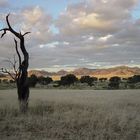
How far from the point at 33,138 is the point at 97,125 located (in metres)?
3.34

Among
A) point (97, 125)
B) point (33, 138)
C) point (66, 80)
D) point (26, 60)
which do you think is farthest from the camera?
point (66, 80)

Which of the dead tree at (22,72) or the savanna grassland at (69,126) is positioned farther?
the dead tree at (22,72)

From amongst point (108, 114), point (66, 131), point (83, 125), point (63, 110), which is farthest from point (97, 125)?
point (63, 110)

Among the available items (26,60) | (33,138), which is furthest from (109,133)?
(26,60)

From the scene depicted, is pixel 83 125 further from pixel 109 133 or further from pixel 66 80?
pixel 66 80

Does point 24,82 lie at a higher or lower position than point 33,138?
higher

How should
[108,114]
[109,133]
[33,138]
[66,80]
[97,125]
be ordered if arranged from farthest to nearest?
1. [66,80]
2. [108,114]
3. [97,125]
4. [109,133]
5. [33,138]

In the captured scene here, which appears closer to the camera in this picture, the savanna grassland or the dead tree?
the savanna grassland

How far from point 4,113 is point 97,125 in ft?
18.1

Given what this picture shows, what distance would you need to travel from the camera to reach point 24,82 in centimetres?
2089

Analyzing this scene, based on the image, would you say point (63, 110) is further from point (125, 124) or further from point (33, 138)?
point (33, 138)

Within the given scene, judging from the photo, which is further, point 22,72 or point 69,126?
point 22,72

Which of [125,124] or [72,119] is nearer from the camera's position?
[125,124]

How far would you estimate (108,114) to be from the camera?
18.5m
